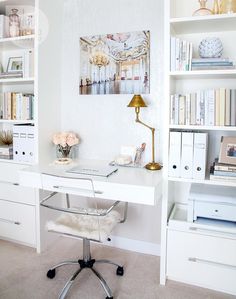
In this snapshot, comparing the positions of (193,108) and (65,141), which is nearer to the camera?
(193,108)

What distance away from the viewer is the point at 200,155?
5.89ft

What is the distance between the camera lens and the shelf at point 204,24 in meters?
1.67

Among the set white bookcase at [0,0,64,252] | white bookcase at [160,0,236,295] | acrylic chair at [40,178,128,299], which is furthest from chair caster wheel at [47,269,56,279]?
white bookcase at [160,0,236,295]

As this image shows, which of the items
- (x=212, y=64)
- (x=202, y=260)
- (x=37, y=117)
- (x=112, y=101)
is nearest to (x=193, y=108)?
(x=212, y=64)

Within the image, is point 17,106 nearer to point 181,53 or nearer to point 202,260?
point 181,53

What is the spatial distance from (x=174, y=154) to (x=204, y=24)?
869mm

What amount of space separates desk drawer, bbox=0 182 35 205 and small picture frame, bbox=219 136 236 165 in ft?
4.99

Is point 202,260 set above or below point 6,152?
below

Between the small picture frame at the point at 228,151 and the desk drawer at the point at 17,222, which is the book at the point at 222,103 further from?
the desk drawer at the point at 17,222

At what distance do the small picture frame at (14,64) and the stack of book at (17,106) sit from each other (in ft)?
0.81

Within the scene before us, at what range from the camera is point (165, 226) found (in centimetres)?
190

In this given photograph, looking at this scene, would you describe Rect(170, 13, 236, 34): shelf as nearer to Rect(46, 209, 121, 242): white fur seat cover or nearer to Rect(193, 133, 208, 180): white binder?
Rect(193, 133, 208, 180): white binder

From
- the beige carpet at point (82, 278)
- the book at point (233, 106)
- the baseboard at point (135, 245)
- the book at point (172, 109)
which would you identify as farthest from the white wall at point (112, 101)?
the book at point (233, 106)

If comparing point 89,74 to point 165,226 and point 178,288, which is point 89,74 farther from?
point 178,288
